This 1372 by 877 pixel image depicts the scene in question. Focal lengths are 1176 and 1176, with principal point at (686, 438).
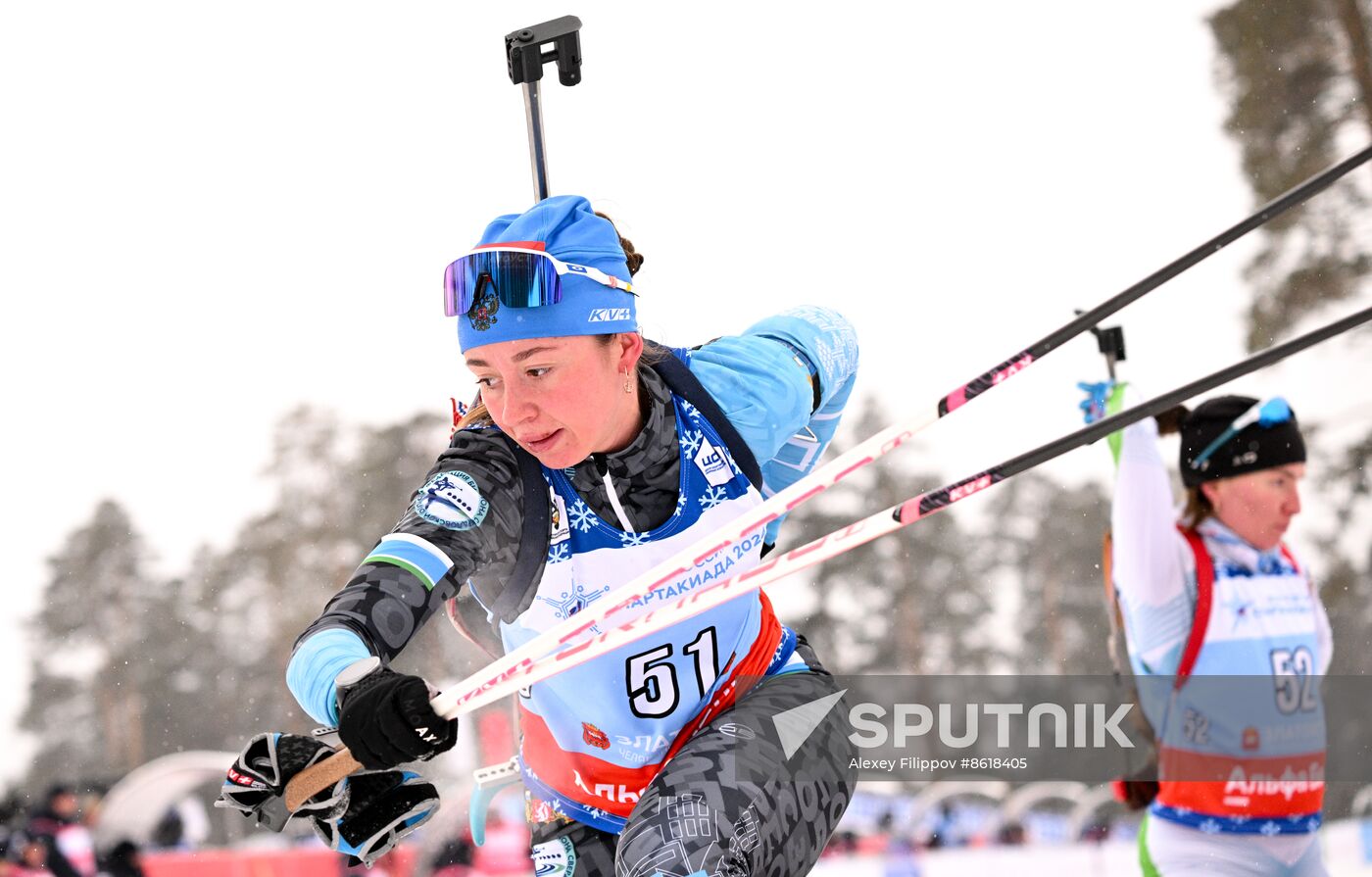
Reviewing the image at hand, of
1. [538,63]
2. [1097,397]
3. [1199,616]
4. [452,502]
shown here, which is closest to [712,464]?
[452,502]

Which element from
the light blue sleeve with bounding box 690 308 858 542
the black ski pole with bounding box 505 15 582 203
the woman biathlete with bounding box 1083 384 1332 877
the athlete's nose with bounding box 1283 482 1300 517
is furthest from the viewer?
the athlete's nose with bounding box 1283 482 1300 517

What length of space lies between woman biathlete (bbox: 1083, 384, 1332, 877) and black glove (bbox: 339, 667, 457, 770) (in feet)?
6.83

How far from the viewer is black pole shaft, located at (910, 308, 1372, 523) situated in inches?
48.0

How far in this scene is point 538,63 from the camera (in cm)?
258

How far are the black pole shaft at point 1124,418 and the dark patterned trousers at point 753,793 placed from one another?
0.47 meters

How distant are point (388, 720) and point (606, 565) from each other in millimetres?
538

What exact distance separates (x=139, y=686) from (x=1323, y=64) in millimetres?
8028

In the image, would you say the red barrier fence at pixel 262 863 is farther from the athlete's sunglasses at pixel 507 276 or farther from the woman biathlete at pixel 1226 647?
the athlete's sunglasses at pixel 507 276

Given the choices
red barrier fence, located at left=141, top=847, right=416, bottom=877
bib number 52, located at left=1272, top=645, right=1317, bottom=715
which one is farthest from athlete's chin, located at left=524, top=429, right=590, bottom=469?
red barrier fence, located at left=141, top=847, right=416, bottom=877

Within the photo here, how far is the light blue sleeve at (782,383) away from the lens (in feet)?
6.83

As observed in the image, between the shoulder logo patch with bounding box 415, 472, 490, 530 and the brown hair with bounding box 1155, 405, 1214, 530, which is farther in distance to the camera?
the brown hair with bounding box 1155, 405, 1214, 530

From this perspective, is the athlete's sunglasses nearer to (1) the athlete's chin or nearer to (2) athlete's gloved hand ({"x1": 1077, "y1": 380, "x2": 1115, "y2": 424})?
(1) the athlete's chin

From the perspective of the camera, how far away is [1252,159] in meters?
7.52

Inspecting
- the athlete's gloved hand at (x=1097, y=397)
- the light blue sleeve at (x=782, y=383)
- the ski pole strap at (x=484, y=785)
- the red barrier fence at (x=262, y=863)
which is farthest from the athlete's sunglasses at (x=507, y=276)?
the red barrier fence at (x=262, y=863)
